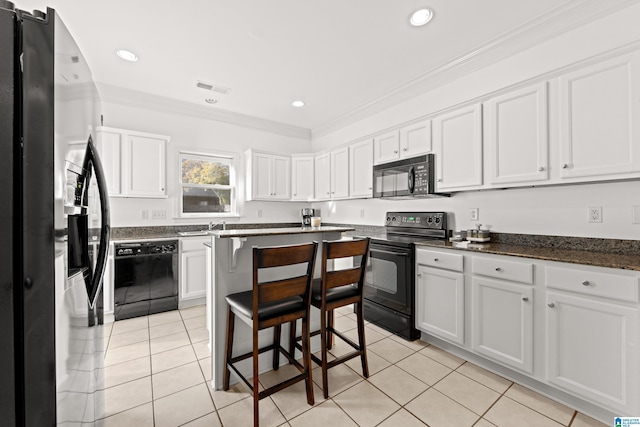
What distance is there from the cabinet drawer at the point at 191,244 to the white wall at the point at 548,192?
9.18ft

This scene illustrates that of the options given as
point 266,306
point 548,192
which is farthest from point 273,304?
point 548,192

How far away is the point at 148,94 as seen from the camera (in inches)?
144

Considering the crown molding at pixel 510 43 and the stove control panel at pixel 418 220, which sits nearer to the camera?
the crown molding at pixel 510 43

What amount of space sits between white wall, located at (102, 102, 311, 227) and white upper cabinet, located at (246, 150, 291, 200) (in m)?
0.27

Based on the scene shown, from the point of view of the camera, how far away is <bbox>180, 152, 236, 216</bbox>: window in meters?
4.15

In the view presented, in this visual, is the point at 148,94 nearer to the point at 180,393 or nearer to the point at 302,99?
the point at 302,99

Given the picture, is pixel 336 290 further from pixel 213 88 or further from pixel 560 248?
pixel 213 88

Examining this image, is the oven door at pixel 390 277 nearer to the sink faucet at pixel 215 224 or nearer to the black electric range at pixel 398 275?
the black electric range at pixel 398 275

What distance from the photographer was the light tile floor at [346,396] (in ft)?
5.52

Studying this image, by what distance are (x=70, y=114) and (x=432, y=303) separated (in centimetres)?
272

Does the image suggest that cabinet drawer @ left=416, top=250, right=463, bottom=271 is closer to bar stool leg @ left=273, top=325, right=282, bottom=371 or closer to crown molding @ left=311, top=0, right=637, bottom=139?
bar stool leg @ left=273, top=325, right=282, bottom=371

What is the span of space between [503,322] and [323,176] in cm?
310

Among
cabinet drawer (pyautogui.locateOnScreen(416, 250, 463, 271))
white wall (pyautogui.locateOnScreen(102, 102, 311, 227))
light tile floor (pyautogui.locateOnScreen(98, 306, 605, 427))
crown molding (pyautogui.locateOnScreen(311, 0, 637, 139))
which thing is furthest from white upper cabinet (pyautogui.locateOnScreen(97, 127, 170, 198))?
cabinet drawer (pyautogui.locateOnScreen(416, 250, 463, 271))

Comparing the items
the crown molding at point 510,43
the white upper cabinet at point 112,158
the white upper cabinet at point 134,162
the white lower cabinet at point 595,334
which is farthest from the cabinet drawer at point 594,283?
the white upper cabinet at point 112,158
